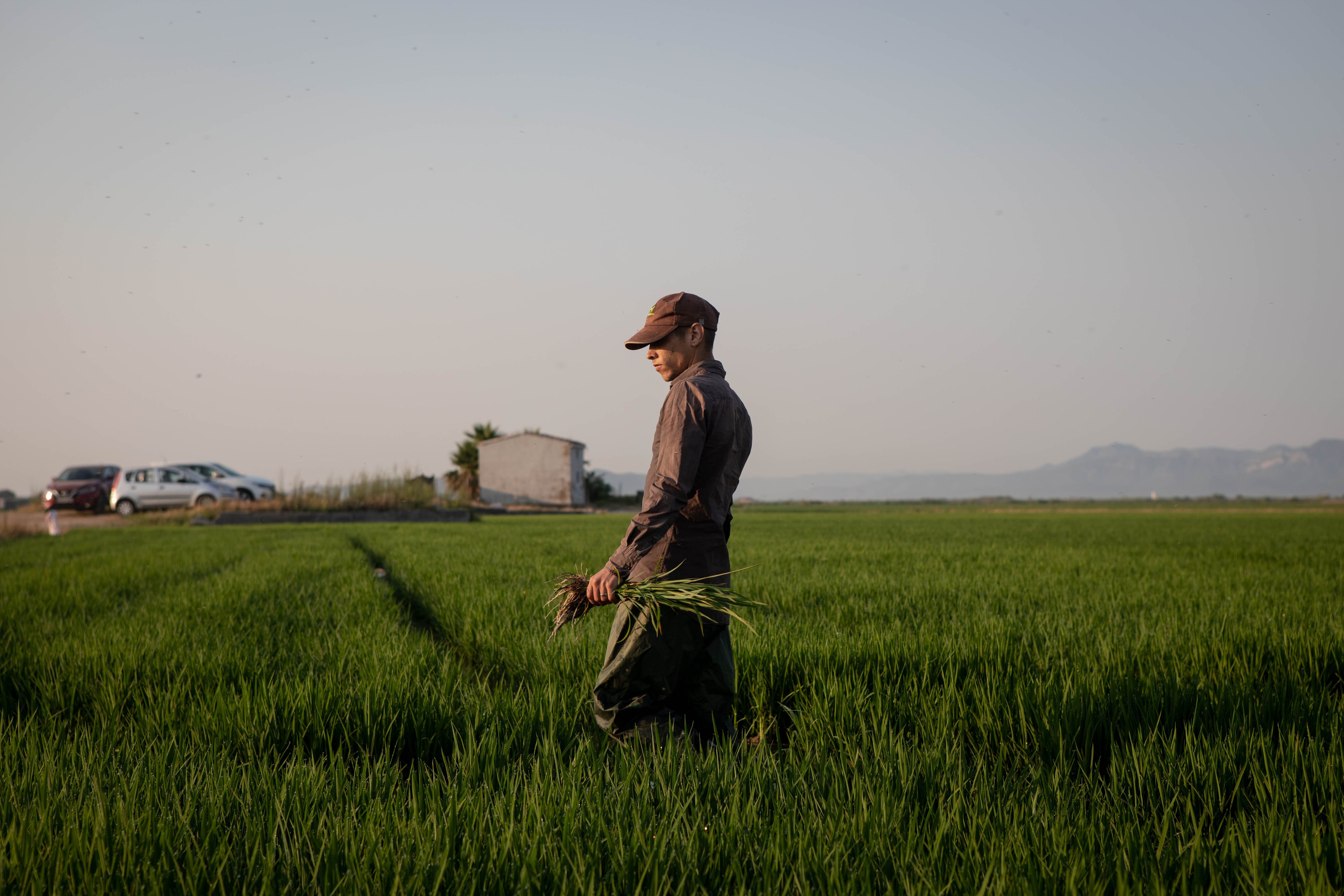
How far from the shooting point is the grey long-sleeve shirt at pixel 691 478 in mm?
2371

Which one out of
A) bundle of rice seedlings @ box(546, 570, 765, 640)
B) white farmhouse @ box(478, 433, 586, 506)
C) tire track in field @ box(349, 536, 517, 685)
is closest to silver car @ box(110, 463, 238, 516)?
white farmhouse @ box(478, 433, 586, 506)

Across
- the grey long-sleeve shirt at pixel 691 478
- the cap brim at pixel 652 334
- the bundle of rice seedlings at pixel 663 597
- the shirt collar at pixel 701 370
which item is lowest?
the bundle of rice seedlings at pixel 663 597

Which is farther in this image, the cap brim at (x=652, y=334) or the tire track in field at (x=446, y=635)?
the tire track in field at (x=446, y=635)

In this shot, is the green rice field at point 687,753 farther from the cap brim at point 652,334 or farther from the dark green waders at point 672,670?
the cap brim at point 652,334

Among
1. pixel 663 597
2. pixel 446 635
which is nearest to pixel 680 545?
pixel 663 597

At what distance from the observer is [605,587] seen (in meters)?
2.37

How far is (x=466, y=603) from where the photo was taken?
206 inches

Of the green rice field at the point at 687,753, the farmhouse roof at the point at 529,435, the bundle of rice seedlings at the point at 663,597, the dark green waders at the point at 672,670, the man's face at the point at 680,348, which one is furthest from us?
the farmhouse roof at the point at 529,435

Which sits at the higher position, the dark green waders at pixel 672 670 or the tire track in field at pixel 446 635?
the dark green waders at pixel 672 670

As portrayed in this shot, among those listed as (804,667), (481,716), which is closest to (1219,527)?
(804,667)

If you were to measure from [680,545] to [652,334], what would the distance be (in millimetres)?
765

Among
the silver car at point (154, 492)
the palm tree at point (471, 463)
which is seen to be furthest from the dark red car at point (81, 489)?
the palm tree at point (471, 463)

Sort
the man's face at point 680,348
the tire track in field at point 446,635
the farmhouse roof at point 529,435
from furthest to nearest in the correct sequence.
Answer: the farmhouse roof at point 529,435, the tire track in field at point 446,635, the man's face at point 680,348

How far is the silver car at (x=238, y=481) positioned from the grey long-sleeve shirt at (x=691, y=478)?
88.9 feet
